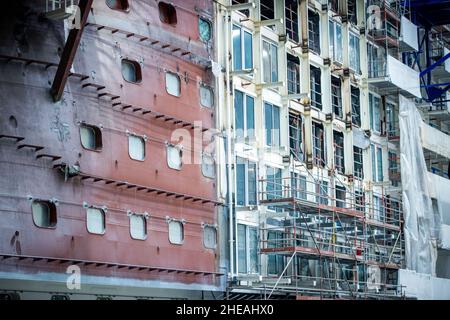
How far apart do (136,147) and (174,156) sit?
1.34m

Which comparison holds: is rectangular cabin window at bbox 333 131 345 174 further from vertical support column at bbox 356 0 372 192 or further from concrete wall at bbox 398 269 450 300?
concrete wall at bbox 398 269 450 300

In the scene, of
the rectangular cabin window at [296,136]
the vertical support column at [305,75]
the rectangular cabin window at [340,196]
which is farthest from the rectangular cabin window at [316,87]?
the rectangular cabin window at [340,196]

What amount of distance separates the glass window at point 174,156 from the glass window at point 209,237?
62.7 inches

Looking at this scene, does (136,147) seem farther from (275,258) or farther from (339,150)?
(339,150)

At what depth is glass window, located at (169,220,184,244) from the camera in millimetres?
20844

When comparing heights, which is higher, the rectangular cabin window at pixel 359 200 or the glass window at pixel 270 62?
the glass window at pixel 270 62

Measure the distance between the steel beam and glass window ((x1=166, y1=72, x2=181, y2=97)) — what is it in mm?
3541

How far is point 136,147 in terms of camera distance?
2009cm

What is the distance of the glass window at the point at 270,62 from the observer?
2508cm

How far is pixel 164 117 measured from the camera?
20922 mm

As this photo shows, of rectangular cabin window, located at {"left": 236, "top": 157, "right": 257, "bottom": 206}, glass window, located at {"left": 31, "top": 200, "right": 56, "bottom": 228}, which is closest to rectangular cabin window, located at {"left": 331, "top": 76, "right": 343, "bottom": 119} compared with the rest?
rectangular cabin window, located at {"left": 236, "top": 157, "right": 257, "bottom": 206}

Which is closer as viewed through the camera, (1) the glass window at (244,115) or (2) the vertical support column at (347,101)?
(1) the glass window at (244,115)

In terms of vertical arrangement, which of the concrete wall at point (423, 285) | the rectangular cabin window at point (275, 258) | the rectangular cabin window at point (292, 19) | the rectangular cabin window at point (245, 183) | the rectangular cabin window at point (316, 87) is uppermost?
the rectangular cabin window at point (292, 19)

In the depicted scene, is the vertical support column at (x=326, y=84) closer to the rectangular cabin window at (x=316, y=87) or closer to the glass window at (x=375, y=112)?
the rectangular cabin window at (x=316, y=87)
